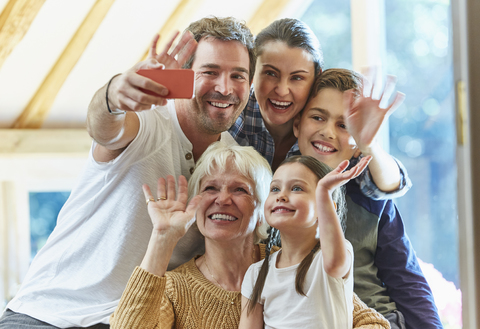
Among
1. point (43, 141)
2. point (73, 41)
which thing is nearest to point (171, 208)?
point (73, 41)

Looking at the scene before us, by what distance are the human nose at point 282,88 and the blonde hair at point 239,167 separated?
217mm

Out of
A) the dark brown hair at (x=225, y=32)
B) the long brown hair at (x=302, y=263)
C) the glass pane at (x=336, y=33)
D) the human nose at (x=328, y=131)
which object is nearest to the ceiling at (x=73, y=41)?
the glass pane at (x=336, y=33)

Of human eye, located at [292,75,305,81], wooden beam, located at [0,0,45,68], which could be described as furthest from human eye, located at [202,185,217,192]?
wooden beam, located at [0,0,45,68]

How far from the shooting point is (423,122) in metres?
3.33

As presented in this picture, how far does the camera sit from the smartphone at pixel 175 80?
1.06 m

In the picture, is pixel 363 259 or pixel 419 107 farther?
pixel 419 107

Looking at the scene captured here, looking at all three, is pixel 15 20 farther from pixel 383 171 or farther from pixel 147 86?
pixel 383 171

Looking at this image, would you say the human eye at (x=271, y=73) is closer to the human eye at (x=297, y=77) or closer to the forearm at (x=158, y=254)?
the human eye at (x=297, y=77)

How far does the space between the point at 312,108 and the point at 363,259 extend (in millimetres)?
536

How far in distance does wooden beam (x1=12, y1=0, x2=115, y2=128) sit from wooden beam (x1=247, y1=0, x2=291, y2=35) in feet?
3.90

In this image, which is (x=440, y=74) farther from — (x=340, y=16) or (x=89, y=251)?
(x=89, y=251)

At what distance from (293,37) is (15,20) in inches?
78.1

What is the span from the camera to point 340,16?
12.2ft

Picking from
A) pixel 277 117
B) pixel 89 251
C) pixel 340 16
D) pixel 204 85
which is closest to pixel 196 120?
pixel 204 85
